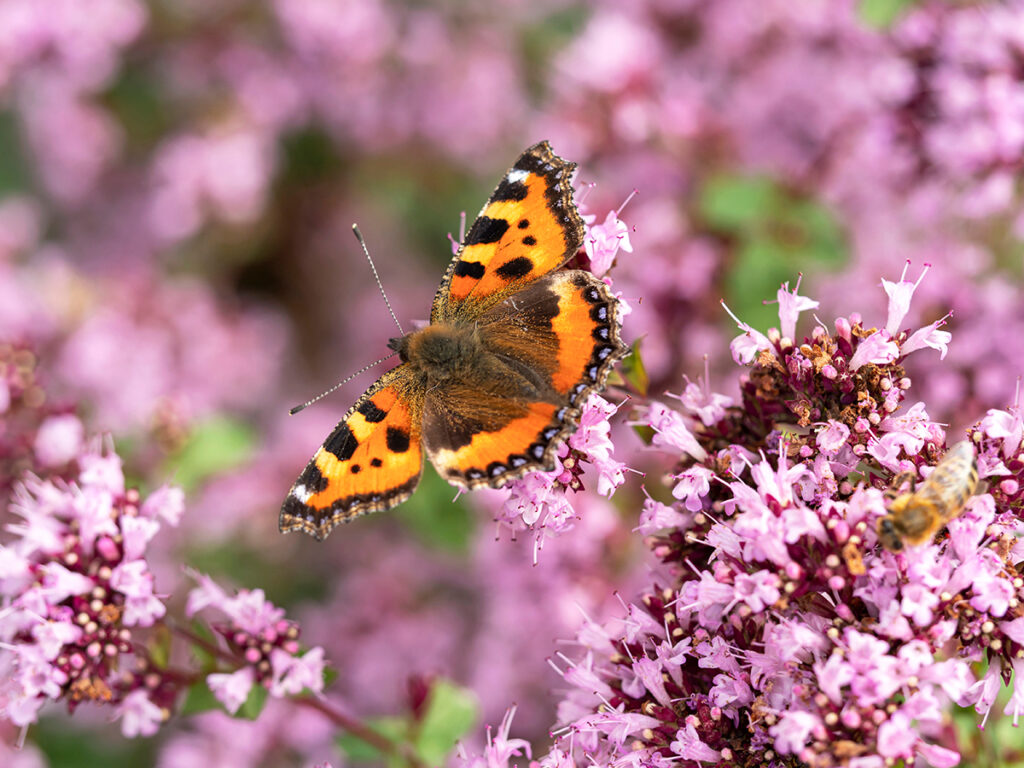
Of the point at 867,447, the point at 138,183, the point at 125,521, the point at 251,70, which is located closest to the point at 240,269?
the point at 138,183

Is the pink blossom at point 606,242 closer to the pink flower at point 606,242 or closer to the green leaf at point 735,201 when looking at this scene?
the pink flower at point 606,242

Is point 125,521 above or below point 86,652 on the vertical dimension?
above

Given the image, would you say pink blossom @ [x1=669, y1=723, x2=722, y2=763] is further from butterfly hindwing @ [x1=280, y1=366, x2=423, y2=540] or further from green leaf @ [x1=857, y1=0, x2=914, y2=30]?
green leaf @ [x1=857, y1=0, x2=914, y2=30]

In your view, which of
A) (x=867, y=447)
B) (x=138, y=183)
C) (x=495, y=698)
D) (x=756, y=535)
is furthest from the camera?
(x=138, y=183)

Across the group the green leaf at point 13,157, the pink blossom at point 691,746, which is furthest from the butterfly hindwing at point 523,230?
the green leaf at point 13,157

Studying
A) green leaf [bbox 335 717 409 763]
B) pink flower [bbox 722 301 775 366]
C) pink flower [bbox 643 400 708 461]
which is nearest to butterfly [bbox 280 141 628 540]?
pink flower [bbox 643 400 708 461]

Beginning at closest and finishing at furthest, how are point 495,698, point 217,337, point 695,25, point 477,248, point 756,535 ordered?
point 756,535 < point 477,248 < point 495,698 < point 695,25 < point 217,337

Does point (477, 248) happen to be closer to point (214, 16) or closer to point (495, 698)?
point (495, 698)
